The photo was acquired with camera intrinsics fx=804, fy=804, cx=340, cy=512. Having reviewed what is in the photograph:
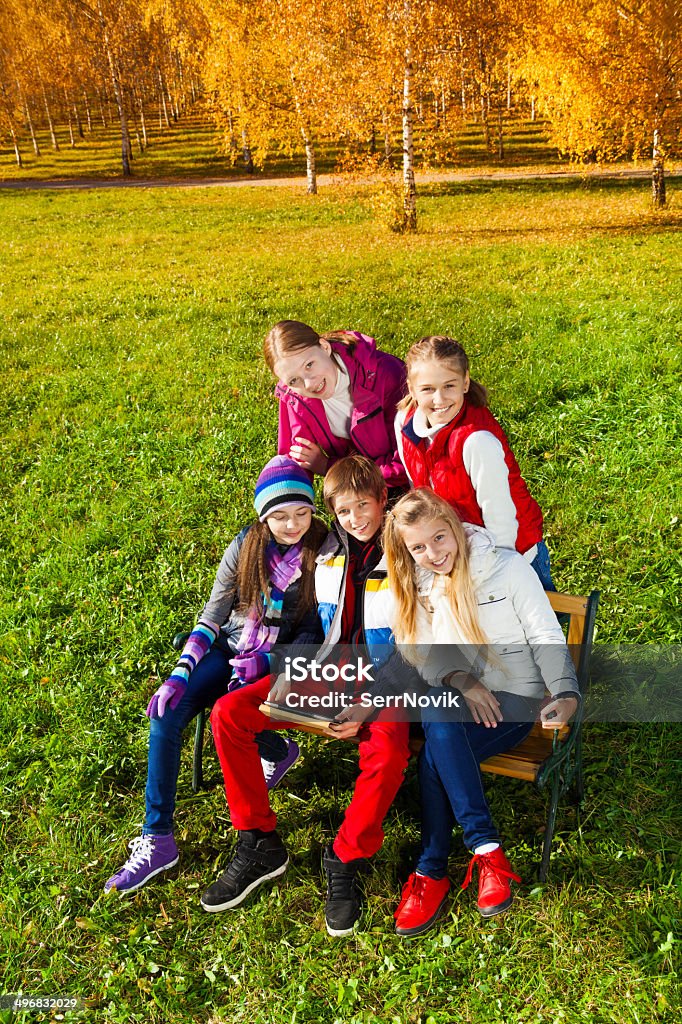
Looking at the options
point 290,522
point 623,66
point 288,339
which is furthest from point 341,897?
point 623,66

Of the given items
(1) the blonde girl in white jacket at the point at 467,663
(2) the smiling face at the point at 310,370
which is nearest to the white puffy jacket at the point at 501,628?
(1) the blonde girl in white jacket at the point at 467,663

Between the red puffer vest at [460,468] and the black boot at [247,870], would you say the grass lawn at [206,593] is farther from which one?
the red puffer vest at [460,468]

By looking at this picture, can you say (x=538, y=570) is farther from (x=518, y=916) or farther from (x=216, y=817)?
(x=216, y=817)

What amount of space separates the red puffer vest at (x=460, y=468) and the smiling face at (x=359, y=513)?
0.26m

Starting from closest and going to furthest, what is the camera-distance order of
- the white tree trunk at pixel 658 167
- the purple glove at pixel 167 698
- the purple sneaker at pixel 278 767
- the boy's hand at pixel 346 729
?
the boy's hand at pixel 346 729
the purple glove at pixel 167 698
the purple sneaker at pixel 278 767
the white tree trunk at pixel 658 167

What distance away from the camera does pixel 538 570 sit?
4.13 m

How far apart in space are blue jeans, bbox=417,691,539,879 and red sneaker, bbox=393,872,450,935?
46mm

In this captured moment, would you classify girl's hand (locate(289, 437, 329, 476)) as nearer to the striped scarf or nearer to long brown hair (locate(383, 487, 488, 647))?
the striped scarf

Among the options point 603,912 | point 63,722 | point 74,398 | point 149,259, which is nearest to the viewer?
point 603,912

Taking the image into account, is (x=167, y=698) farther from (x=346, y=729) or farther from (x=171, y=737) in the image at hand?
(x=346, y=729)

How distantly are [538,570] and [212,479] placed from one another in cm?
419

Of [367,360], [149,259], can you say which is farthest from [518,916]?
[149,259]

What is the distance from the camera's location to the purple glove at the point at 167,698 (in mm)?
3852

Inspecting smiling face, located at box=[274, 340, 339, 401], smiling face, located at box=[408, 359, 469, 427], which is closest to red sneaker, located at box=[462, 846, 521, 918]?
smiling face, located at box=[408, 359, 469, 427]
